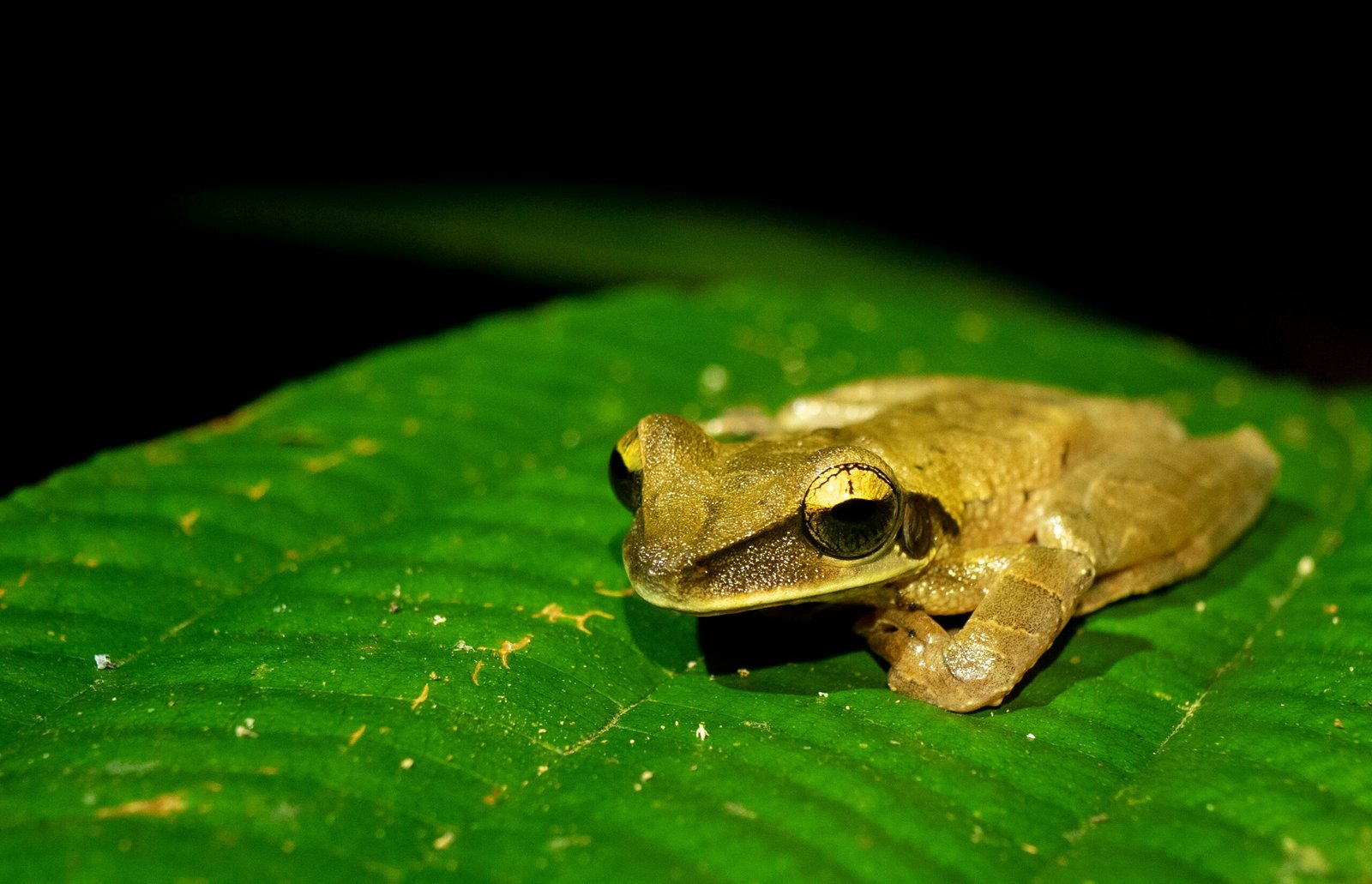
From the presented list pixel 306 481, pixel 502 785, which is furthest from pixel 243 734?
pixel 306 481

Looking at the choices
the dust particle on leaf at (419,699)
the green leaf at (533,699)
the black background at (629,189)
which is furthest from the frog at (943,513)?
the black background at (629,189)

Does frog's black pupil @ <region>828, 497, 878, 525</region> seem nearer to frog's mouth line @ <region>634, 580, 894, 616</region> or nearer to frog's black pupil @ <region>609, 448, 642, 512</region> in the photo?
frog's mouth line @ <region>634, 580, 894, 616</region>

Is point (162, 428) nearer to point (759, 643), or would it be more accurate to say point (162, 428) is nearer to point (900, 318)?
point (900, 318)

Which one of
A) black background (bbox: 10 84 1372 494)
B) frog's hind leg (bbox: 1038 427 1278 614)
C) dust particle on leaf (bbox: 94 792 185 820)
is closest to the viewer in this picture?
dust particle on leaf (bbox: 94 792 185 820)

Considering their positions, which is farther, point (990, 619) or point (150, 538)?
point (150, 538)

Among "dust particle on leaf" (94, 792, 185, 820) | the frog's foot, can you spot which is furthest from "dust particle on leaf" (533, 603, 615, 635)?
"dust particle on leaf" (94, 792, 185, 820)

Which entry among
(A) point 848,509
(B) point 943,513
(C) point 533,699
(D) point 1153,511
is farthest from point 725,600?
(D) point 1153,511

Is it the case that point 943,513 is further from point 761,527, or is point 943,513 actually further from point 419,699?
point 419,699
